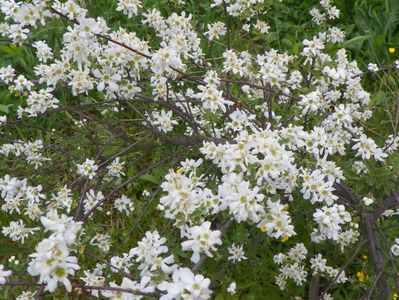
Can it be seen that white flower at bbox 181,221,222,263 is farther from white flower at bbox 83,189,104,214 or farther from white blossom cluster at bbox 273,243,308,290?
white blossom cluster at bbox 273,243,308,290

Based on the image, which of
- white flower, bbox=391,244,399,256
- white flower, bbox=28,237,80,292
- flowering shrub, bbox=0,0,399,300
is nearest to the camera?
white flower, bbox=28,237,80,292

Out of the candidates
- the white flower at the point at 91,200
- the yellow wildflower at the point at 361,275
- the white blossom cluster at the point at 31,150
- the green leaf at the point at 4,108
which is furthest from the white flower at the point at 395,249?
the green leaf at the point at 4,108

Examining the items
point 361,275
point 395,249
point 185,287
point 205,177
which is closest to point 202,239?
point 185,287

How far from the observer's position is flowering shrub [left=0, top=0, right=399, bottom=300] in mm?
1832

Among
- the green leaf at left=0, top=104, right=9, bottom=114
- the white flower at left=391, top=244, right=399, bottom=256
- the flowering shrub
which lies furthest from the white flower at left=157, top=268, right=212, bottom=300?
the green leaf at left=0, top=104, right=9, bottom=114

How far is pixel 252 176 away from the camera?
1.92 meters

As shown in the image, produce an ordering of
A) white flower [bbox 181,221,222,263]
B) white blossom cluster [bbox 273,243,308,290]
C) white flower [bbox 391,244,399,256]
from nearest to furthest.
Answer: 1. white flower [bbox 181,221,222,263]
2. white flower [bbox 391,244,399,256]
3. white blossom cluster [bbox 273,243,308,290]

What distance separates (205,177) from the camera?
2689 millimetres

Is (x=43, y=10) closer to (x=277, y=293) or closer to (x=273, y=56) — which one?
(x=273, y=56)

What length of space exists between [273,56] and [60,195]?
50.1 inches

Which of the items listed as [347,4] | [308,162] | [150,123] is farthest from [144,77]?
[347,4]

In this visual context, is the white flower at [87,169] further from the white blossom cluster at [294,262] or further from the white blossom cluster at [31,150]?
the white blossom cluster at [294,262]

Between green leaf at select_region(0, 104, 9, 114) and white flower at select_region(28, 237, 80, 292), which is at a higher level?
green leaf at select_region(0, 104, 9, 114)

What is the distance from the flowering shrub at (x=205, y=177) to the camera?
1.83 metres
